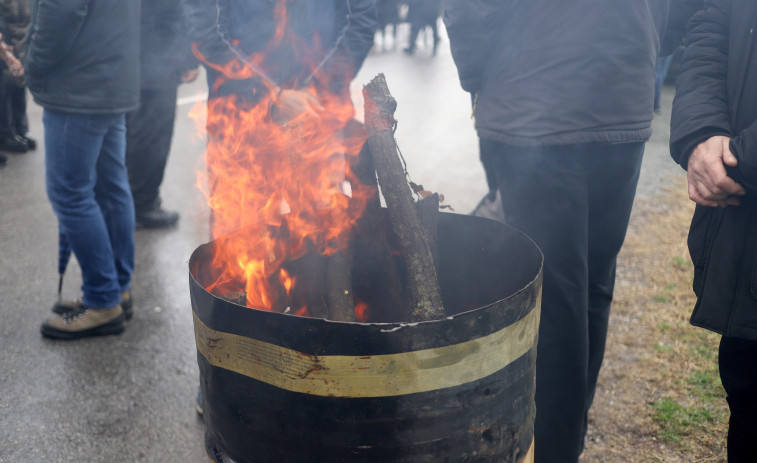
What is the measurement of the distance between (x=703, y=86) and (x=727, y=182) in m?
0.38

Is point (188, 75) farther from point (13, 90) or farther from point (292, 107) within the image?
point (13, 90)

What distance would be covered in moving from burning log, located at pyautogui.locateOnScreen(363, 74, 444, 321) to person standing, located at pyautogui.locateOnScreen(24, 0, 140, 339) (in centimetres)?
192

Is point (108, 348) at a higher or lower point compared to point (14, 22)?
lower

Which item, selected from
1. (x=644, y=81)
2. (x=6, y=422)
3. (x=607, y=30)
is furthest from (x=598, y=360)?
(x=6, y=422)

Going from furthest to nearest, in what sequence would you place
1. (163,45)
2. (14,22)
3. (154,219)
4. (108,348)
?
(14,22), (154,219), (163,45), (108,348)

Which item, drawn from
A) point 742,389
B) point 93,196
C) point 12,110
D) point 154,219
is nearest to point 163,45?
point 154,219

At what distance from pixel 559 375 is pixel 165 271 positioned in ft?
10.4

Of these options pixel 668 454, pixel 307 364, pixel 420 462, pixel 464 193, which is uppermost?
pixel 307 364

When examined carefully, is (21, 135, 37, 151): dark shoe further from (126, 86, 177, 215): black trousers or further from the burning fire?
the burning fire

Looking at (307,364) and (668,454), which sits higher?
(307,364)

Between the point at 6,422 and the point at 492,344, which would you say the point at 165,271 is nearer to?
the point at 6,422

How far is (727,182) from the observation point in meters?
1.75

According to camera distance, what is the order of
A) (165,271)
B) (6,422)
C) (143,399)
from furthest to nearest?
(165,271) < (143,399) < (6,422)

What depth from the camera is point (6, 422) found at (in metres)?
2.93
